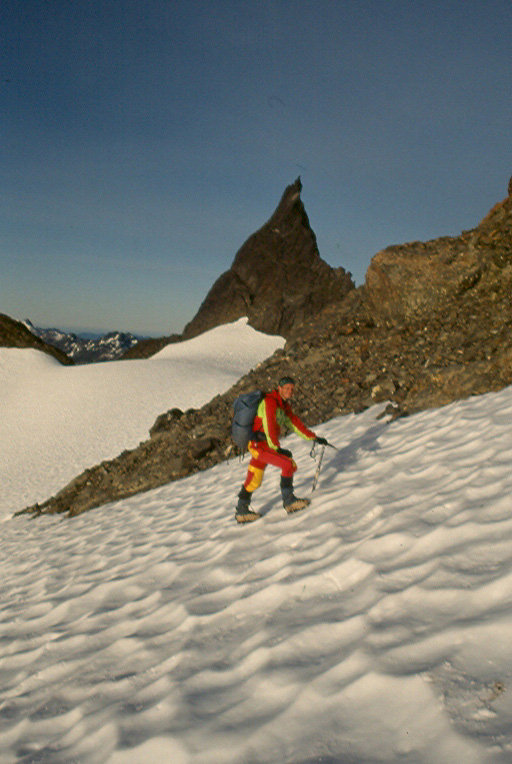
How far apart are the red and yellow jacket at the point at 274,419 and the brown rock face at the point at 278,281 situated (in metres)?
32.7

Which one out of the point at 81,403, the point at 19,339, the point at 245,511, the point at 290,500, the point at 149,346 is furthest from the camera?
the point at 149,346

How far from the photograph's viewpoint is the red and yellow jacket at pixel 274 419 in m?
6.20

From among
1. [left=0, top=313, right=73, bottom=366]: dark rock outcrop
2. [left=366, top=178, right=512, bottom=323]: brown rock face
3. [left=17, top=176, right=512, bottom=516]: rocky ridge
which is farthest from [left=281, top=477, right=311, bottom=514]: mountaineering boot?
[left=0, top=313, right=73, bottom=366]: dark rock outcrop

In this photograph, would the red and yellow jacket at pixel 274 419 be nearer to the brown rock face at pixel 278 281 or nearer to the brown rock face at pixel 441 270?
the brown rock face at pixel 441 270

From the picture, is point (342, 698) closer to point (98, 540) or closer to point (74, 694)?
point (74, 694)

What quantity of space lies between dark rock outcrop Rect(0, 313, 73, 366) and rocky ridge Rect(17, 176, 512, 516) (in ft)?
93.6

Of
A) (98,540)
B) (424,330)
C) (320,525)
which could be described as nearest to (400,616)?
(320,525)

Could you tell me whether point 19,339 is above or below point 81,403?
above

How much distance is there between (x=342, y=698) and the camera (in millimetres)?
2752

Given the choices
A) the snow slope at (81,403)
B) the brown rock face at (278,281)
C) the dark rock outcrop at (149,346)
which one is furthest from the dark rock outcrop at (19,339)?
the brown rock face at (278,281)

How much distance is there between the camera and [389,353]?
41.0ft

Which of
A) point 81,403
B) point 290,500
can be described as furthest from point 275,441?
point 81,403

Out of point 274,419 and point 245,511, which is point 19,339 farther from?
point 274,419

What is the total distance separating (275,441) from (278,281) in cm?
3654
